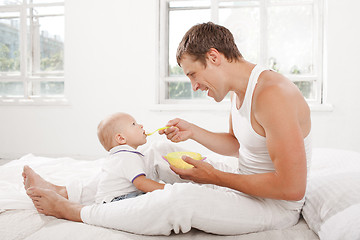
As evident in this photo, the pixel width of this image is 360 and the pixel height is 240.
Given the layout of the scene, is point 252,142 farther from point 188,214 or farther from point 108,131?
point 108,131

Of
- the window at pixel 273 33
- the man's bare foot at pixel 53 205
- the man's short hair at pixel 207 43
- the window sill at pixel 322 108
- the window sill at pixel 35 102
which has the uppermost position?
the window at pixel 273 33

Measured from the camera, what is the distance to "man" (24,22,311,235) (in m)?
1.08

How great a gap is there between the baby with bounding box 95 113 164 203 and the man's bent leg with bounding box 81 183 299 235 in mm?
204

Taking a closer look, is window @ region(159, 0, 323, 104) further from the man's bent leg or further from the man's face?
the man's bent leg

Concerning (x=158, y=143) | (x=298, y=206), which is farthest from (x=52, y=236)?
(x=298, y=206)

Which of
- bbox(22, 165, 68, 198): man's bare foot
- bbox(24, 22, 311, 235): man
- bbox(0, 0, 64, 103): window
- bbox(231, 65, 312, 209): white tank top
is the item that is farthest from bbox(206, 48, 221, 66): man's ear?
bbox(0, 0, 64, 103): window

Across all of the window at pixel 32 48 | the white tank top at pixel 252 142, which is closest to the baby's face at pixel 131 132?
the white tank top at pixel 252 142

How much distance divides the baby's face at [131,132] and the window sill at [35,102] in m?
2.30

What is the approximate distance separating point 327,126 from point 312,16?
1.15m

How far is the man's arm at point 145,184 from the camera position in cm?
134

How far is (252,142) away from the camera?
124 cm

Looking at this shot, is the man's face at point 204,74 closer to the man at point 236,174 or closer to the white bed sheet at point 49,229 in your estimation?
the man at point 236,174

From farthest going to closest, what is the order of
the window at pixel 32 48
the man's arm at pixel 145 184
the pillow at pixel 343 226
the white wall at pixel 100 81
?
the window at pixel 32 48
the white wall at pixel 100 81
the man's arm at pixel 145 184
the pillow at pixel 343 226

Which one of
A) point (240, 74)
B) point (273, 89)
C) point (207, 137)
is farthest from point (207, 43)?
point (207, 137)
